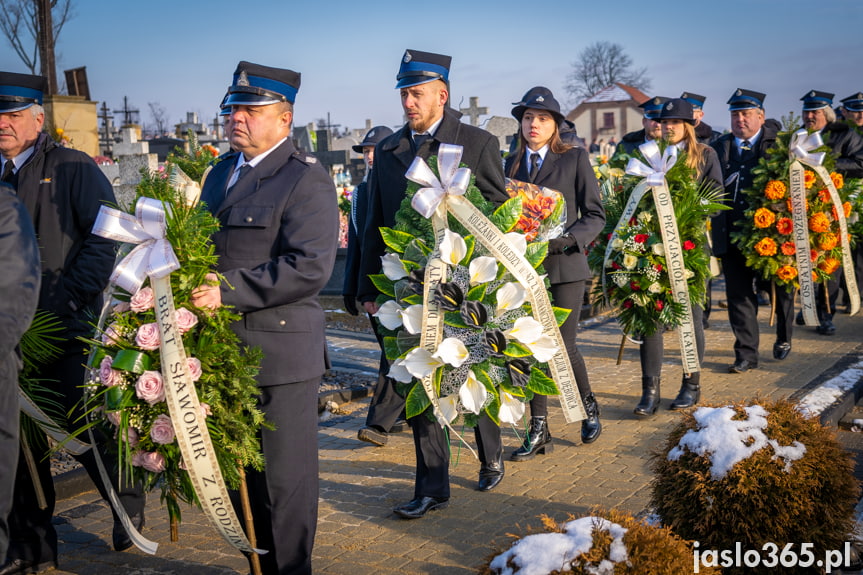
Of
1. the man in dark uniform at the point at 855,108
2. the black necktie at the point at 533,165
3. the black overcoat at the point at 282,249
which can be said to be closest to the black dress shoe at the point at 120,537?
the black overcoat at the point at 282,249

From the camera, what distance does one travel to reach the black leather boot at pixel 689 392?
7289mm

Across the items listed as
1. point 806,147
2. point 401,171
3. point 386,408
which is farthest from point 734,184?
point 401,171

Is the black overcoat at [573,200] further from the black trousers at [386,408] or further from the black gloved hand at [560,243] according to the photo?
the black trousers at [386,408]

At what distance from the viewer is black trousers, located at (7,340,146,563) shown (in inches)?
177

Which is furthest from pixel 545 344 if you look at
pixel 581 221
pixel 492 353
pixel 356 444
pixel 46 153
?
pixel 46 153

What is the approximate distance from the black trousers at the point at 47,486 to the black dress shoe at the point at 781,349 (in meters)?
6.48

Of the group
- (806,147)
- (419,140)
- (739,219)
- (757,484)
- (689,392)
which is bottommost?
(689,392)

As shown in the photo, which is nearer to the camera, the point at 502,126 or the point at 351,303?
the point at 351,303

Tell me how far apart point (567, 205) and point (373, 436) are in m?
2.09

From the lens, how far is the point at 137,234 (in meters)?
3.68

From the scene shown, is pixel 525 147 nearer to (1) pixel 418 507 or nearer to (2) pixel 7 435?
(1) pixel 418 507

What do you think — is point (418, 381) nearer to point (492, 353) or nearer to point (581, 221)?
point (492, 353)

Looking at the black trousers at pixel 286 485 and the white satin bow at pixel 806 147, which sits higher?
the white satin bow at pixel 806 147

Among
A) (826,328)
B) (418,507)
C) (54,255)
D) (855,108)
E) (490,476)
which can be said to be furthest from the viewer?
(855,108)
